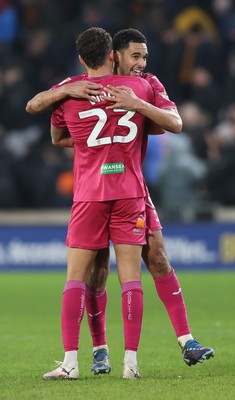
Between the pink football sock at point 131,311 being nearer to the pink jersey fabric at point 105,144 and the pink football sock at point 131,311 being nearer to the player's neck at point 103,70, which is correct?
the pink jersey fabric at point 105,144

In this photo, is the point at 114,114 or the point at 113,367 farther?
the point at 113,367

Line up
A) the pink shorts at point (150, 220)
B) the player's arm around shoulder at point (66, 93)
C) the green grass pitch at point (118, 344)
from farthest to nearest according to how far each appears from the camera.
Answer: the pink shorts at point (150, 220), the player's arm around shoulder at point (66, 93), the green grass pitch at point (118, 344)

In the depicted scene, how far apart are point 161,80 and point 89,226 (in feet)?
31.6

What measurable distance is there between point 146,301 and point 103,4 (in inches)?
265

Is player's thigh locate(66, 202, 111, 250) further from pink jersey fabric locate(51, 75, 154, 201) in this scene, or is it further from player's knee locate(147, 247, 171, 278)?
player's knee locate(147, 247, 171, 278)

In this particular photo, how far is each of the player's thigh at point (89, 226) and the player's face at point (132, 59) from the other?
812 mm

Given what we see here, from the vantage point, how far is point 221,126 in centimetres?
1620

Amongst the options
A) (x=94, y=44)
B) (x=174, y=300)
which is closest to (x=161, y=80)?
(x=174, y=300)

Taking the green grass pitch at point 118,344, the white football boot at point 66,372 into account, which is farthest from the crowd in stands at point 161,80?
the white football boot at point 66,372

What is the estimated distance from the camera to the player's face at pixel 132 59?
6.95m

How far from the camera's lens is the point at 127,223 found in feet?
22.7

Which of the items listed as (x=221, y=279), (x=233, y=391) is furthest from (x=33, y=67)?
(x=233, y=391)

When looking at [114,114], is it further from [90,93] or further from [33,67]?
[33,67]

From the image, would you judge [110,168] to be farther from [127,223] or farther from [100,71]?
[100,71]
